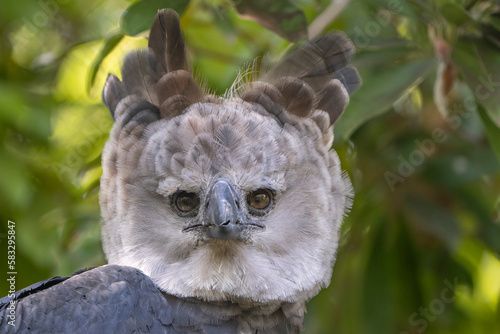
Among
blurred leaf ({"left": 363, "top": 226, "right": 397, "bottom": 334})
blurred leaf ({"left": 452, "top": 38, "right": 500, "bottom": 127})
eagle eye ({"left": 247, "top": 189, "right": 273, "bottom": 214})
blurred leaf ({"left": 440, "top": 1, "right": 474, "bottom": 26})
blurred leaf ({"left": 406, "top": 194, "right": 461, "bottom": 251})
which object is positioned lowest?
blurred leaf ({"left": 363, "top": 226, "right": 397, "bottom": 334})

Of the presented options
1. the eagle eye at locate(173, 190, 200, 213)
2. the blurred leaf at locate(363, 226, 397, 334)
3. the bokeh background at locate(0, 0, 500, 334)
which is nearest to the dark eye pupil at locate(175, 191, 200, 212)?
the eagle eye at locate(173, 190, 200, 213)

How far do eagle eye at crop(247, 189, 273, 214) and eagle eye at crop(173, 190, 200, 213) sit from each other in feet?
0.43

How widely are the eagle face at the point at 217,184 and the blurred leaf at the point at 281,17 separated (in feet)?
0.50

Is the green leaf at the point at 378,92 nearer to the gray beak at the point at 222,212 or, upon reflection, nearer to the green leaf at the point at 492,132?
the green leaf at the point at 492,132

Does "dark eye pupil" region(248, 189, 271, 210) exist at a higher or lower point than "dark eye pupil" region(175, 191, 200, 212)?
higher

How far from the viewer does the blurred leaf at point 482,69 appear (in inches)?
69.1

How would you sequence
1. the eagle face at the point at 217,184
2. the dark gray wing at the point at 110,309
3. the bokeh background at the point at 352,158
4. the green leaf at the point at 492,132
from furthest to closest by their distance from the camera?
the bokeh background at the point at 352,158 → the green leaf at the point at 492,132 → the eagle face at the point at 217,184 → the dark gray wing at the point at 110,309

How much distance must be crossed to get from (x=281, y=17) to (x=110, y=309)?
0.93m

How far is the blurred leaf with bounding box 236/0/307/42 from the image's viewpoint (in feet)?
5.76

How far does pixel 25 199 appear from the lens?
221 cm

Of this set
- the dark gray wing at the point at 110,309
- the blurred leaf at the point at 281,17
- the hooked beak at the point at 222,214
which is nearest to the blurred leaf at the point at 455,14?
the blurred leaf at the point at 281,17

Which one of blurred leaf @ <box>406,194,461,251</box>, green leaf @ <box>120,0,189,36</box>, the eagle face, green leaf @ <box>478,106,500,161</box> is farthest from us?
blurred leaf @ <box>406,194,461,251</box>

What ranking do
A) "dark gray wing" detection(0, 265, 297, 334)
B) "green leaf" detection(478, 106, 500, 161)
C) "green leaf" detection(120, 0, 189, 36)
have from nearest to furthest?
"dark gray wing" detection(0, 265, 297, 334) → "green leaf" detection(120, 0, 189, 36) → "green leaf" detection(478, 106, 500, 161)

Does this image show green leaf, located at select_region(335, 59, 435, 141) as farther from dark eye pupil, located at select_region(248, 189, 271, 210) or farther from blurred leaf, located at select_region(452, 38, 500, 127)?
dark eye pupil, located at select_region(248, 189, 271, 210)
